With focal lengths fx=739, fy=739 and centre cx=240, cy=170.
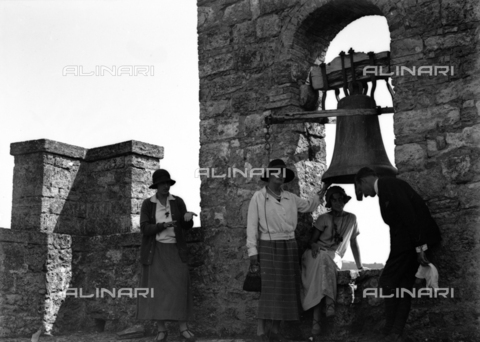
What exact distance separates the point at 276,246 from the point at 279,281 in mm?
276

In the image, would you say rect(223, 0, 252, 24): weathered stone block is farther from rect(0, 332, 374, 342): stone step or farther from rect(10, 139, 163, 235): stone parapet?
rect(0, 332, 374, 342): stone step

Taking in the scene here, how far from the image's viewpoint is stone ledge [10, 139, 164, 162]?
7.57 metres

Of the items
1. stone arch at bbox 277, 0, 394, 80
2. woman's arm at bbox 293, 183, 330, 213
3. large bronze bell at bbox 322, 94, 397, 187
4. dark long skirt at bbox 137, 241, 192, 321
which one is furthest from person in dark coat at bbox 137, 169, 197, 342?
stone arch at bbox 277, 0, 394, 80

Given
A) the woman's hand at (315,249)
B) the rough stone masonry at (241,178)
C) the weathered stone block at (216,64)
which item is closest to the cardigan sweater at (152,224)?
the rough stone masonry at (241,178)

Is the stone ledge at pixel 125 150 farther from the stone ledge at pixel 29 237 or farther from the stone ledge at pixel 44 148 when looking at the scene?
the stone ledge at pixel 29 237

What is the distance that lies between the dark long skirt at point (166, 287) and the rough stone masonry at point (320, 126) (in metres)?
0.29

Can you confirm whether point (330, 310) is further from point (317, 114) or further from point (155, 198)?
point (155, 198)

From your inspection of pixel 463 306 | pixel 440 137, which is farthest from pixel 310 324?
pixel 440 137

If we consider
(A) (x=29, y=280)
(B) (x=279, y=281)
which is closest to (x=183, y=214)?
(B) (x=279, y=281)

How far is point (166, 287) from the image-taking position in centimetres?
637

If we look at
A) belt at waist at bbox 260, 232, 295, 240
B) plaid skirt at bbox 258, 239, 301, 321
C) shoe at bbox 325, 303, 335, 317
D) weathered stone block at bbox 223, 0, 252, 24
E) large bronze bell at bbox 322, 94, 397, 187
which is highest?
weathered stone block at bbox 223, 0, 252, 24

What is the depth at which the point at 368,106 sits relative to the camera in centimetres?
590

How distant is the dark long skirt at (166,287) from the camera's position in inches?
249

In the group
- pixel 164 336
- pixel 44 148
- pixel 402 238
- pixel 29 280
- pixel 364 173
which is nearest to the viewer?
pixel 402 238
